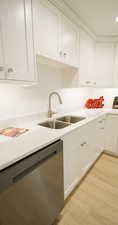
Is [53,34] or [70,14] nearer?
[53,34]

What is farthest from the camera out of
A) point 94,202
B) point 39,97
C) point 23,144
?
point 39,97

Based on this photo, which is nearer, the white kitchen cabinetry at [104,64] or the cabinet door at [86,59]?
the cabinet door at [86,59]

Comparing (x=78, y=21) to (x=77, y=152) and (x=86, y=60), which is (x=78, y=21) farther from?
(x=77, y=152)

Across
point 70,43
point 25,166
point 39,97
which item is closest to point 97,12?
point 70,43

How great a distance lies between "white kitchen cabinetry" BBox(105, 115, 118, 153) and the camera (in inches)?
87.4

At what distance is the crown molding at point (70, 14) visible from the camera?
1352 mm

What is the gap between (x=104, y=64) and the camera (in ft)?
8.04

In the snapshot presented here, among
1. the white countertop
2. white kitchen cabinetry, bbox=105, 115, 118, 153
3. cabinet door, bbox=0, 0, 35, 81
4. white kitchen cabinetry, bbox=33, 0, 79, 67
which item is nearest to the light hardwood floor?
white kitchen cabinetry, bbox=105, 115, 118, 153

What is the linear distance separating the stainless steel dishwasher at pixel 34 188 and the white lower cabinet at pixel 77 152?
0.52ft

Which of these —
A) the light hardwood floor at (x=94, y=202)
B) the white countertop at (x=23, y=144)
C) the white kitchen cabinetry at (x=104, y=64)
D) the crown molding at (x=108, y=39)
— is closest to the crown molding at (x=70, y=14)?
the crown molding at (x=108, y=39)

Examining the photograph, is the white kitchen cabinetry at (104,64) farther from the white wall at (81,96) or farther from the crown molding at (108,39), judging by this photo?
the white wall at (81,96)

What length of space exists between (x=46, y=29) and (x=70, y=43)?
49cm

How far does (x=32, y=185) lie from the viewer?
82cm

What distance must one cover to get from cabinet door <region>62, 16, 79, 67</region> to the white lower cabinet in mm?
971
